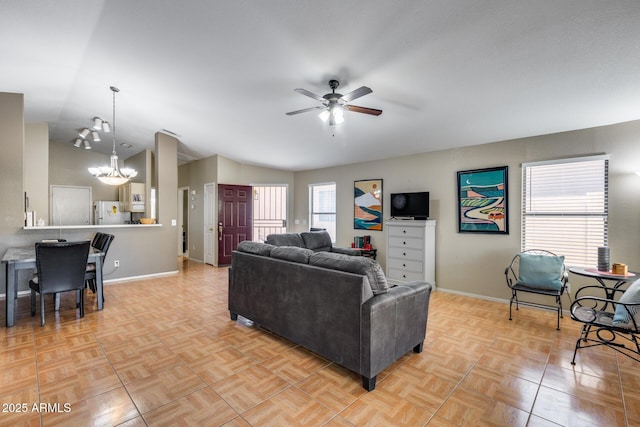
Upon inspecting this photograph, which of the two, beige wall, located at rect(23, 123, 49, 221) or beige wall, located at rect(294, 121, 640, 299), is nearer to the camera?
beige wall, located at rect(294, 121, 640, 299)

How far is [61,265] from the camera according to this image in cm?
342

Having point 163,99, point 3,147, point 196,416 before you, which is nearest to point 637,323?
point 196,416

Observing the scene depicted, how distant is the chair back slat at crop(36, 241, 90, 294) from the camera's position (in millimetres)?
3309

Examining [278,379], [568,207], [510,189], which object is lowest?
Answer: [278,379]

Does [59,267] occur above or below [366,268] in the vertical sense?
below

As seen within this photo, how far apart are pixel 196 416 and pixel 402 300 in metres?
1.70

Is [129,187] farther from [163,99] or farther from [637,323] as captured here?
[637,323]

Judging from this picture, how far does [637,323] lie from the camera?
2371mm

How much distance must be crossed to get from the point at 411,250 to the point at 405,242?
167 millimetres

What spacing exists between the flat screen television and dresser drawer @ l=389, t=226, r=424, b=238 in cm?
31

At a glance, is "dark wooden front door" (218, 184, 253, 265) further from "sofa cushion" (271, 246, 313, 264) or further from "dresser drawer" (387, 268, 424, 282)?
"sofa cushion" (271, 246, 313, 264)

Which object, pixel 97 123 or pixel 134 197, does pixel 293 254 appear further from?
pixel 134 197

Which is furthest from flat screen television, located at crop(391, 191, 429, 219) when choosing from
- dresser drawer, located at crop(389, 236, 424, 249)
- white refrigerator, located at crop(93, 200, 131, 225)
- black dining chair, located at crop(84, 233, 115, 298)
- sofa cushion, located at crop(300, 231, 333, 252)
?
white refrigerator, located at crop(93, 200, 131, 225)

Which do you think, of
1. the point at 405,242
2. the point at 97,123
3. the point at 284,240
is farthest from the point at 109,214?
the point at 405,242
